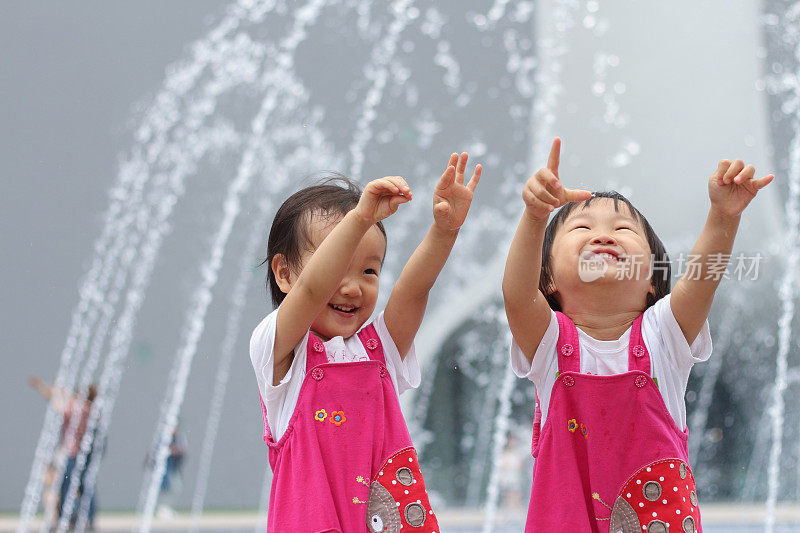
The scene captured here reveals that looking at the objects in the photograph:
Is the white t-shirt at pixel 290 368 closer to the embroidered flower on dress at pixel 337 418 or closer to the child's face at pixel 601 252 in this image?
the embroidered flower on dress at pixel 337 418

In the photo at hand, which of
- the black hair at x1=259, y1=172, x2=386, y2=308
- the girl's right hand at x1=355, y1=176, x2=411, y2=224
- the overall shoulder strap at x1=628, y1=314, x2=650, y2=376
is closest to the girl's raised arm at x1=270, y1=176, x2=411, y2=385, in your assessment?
the girl's right hand at x1=355, y1=176, x2=411, y2=224

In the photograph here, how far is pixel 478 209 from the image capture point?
19.6 ft

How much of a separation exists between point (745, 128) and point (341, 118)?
261 centimetres

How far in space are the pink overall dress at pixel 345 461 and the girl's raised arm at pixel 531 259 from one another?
0.26 metres

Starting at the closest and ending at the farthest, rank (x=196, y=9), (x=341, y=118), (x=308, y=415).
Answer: (x=308, y=415)
(x=341, y=118)
(x=196, y=9)

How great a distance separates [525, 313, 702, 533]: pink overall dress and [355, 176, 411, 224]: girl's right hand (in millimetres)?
385

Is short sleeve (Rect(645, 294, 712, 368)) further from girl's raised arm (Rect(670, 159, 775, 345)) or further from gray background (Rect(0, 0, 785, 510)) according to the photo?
gray background (Rect(0, 0, 785, 510))

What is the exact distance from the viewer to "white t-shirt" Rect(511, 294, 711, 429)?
1550mm

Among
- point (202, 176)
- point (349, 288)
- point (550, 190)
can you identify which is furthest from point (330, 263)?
point (202, 176)

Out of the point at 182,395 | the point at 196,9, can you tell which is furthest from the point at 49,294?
the point at 196,9

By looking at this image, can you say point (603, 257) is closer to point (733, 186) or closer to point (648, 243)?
point (648, 243)

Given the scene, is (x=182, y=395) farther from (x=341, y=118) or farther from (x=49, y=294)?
(x=341, y=118)

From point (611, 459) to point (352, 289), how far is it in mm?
516

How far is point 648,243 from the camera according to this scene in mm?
1647
